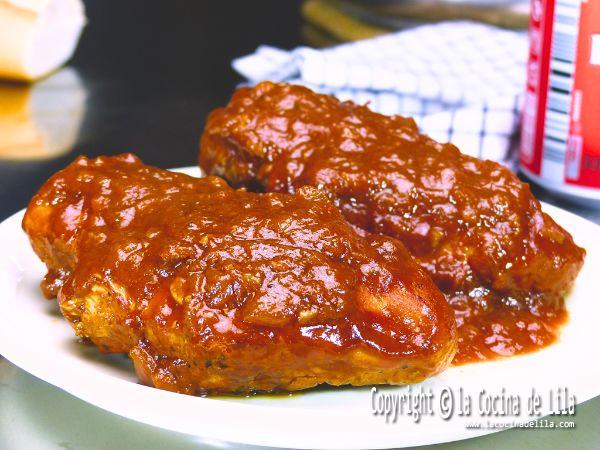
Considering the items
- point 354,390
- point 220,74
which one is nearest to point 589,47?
point 354,390

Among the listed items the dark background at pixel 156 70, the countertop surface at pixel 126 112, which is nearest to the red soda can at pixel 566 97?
the countertop surface at pixel 126 112

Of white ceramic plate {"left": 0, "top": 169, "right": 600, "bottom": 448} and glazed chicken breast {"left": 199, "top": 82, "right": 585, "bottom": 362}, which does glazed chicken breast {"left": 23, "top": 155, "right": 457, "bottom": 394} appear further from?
glazed chicken breast {"left": 199, "top": 82, "right": 585, "bottom": 362}

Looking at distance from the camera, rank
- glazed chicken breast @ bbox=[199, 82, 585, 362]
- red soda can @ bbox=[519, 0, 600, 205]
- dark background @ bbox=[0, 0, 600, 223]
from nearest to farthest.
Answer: glazed chicken breast @ bbox=[199, 82, 585, 362], red soda can @ bbox=[519, 0, 600, 205], dark background @ bbox=[0, 0, 600, 223]

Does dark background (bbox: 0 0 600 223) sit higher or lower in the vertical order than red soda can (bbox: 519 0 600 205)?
lower

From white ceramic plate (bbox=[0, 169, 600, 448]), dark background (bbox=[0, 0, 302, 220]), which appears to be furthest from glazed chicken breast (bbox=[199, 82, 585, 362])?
dark background (bbox=[0, 0, 302, 220])

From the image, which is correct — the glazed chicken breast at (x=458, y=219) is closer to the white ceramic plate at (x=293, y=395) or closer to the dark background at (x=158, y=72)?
the white ceramic plate at (x=293, y=395)

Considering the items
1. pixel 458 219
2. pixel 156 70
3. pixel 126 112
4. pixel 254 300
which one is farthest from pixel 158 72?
pixel 254 300

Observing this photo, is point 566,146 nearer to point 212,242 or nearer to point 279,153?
point 279,153
